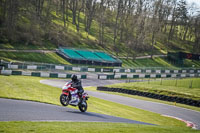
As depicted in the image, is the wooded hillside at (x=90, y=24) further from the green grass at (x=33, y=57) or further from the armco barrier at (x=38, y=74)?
the armco barrier at (x=38, y=74)

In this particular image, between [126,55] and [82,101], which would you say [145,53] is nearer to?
[126,55]

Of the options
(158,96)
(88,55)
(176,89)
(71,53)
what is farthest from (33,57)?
(176,89)

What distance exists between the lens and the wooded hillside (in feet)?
194

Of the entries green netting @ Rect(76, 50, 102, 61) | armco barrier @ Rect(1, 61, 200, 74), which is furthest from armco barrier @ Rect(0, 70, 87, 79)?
green netting @ Rect(76, 50, 102, 61)

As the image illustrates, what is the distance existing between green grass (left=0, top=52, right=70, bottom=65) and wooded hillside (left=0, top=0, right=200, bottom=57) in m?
4.78

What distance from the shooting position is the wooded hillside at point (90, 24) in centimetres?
5909

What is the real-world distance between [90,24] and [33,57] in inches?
1283

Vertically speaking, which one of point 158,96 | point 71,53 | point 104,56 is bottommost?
point 158,96

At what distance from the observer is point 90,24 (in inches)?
3191

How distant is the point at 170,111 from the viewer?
86.0 ft

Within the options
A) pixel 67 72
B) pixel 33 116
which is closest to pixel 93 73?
pixel 67 72

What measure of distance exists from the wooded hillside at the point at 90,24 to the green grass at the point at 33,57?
4.78m

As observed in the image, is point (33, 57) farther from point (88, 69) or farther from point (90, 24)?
point (90, 24)

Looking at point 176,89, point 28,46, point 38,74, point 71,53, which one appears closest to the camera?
point 176,89
